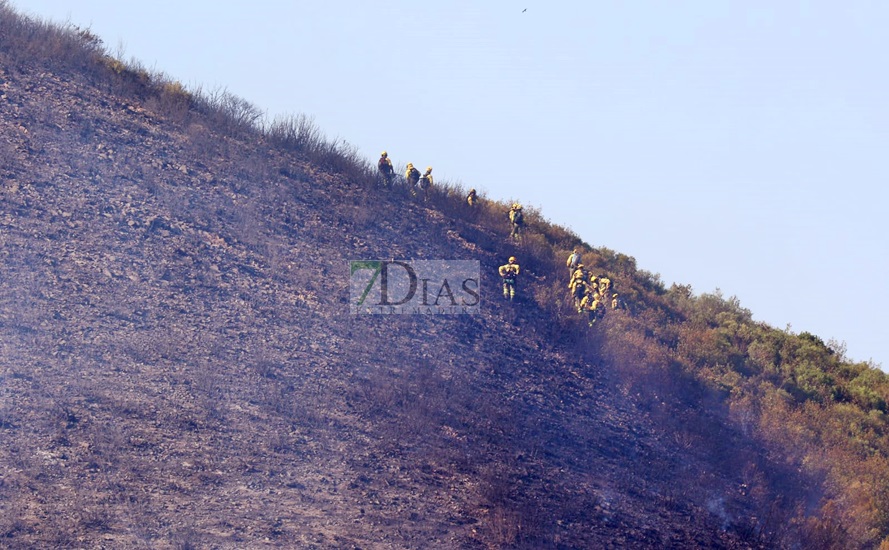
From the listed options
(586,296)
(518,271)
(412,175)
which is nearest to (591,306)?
(586,296)

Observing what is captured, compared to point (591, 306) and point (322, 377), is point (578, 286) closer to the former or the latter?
point (591, 306)

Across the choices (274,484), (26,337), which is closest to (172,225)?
(26,337)

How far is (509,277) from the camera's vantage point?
20.1m

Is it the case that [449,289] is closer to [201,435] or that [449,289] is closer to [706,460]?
[706,460]

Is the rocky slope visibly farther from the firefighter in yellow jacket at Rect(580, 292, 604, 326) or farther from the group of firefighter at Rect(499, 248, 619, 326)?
the firefighter in yellow jacket at Rect(580, 292, 604, 326)

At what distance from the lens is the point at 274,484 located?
1230 centimetres

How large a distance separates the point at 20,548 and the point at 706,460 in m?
10.6

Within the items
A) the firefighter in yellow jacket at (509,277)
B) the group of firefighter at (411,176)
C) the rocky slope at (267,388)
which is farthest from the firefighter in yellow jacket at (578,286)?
the group of firefighter at (411,176)

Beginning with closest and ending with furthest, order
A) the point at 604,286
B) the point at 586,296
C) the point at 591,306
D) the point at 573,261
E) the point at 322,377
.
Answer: the point at 322,377 → the point at 591,306 → the point at 586,296 → the point at 604,286 → the point at 573,261

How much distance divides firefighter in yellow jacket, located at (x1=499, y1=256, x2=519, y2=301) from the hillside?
44 centimetres

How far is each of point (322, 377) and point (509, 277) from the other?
5.91 m

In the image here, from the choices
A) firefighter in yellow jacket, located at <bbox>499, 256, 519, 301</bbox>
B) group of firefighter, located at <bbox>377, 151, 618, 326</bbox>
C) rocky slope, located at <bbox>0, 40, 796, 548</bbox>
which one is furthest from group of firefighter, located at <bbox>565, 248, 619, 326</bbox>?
firefighter in yellow jacket, located at <bbox>499, 256, 519, 301</bbox>

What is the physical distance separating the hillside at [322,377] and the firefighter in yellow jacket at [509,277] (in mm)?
441

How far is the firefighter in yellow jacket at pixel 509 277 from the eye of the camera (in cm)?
2002
